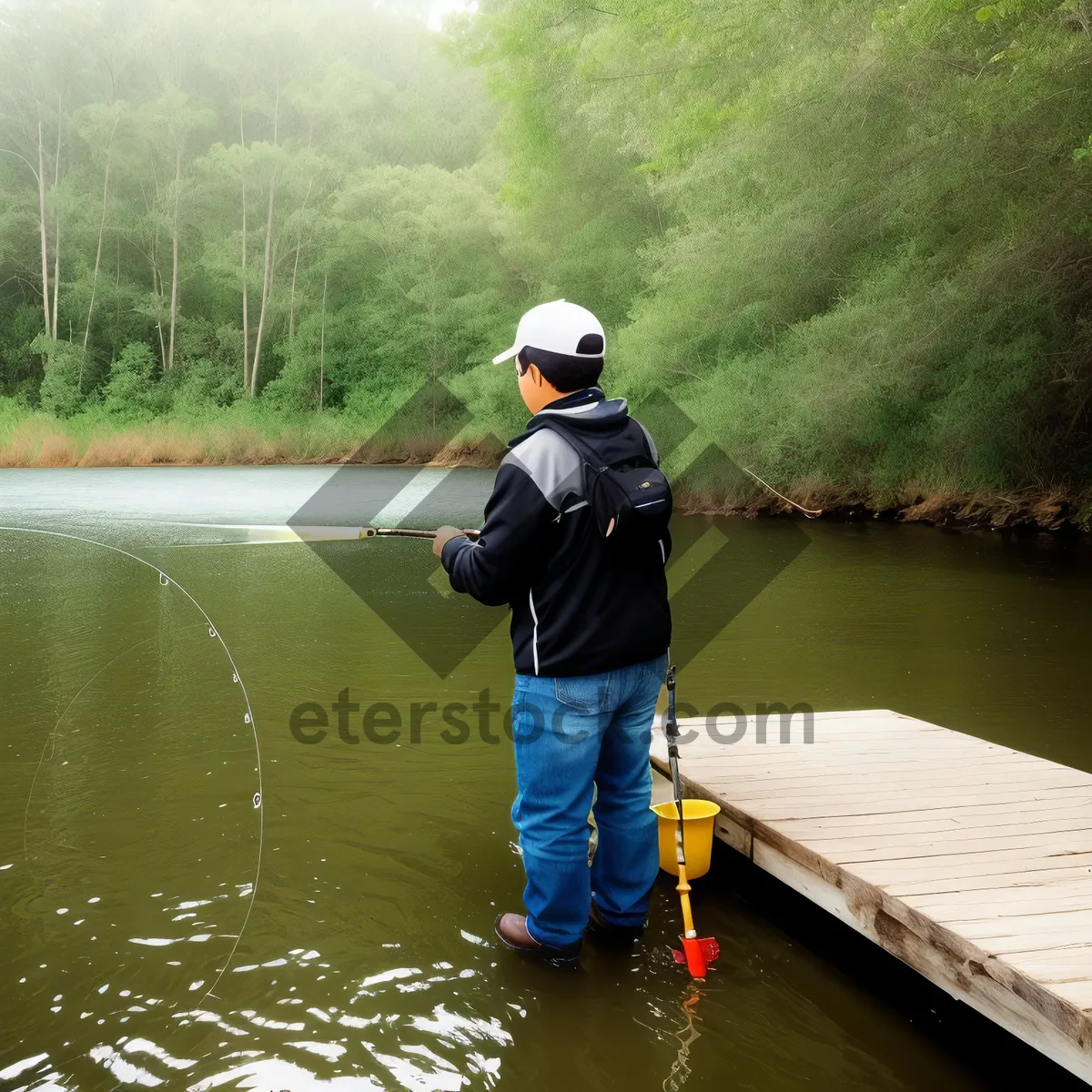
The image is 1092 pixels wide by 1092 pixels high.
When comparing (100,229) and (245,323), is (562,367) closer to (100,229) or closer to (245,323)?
(245,323)

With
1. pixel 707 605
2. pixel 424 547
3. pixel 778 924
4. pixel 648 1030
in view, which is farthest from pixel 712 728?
pixel 424 547

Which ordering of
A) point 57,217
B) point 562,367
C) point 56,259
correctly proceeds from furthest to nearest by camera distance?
point 57,217, point 56,259, point 562,367

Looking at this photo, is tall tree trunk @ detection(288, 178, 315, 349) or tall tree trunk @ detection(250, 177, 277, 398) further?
tall tree trunk @ detection(288, 178, 315, 349)

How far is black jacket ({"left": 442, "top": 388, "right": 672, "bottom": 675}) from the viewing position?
8.73ft

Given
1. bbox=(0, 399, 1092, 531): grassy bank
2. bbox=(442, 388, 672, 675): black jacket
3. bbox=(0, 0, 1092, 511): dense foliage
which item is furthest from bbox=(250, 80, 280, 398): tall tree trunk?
bbox=(442, 388, 672, 675): black jacket

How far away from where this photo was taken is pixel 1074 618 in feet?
28.7

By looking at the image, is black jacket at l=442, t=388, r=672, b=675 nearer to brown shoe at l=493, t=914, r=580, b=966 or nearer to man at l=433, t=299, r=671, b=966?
man at l=433, t=299, r=671, b=966

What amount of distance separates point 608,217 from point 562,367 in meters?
21.7

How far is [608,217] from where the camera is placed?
23500mm

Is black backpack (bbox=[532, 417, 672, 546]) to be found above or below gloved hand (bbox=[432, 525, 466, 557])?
above

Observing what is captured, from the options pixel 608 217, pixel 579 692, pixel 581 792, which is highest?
pixel 608 217

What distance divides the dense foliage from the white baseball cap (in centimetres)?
697

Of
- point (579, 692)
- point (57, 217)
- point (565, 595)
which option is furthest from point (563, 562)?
point (57, 217)

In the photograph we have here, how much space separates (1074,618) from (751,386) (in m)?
8.40
